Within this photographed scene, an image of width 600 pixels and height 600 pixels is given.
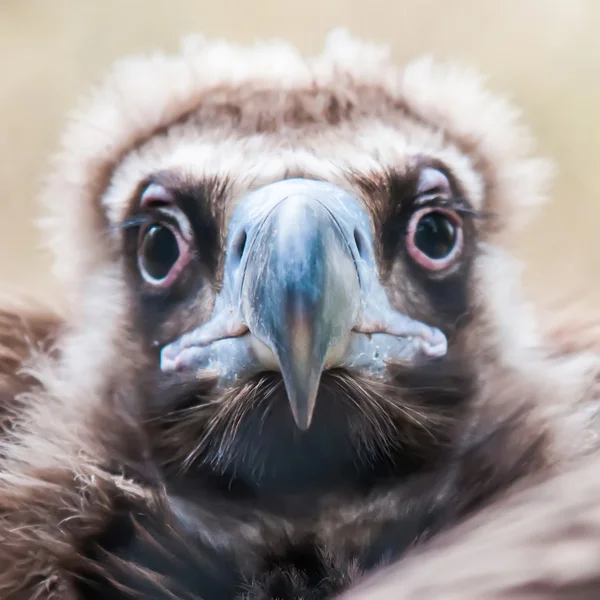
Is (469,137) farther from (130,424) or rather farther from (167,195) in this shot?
(130,424)

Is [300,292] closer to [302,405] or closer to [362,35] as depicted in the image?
[302,405]

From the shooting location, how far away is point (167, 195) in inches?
28.6

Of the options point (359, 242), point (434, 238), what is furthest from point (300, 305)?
point (434, 238)

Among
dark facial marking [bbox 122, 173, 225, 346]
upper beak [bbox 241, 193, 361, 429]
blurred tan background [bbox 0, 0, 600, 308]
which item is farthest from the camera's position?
blurred tan background [bbox 0, 0, 600, 308]

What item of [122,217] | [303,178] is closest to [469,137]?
[303,178]

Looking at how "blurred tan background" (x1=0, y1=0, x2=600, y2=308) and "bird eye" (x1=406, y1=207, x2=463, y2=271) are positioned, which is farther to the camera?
"blurred tan background" (x1=0, y1=0, x2=600, y2=308)

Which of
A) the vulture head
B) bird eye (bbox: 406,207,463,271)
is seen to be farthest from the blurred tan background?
bird eye (bbox: 406,207,463,271)

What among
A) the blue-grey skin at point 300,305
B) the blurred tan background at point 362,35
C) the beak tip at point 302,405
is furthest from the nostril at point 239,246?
the blurred tan background at point 362,35

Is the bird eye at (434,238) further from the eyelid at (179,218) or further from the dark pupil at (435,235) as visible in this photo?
the eyelid at (179,218)

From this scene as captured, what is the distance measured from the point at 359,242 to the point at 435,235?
0.36 feet

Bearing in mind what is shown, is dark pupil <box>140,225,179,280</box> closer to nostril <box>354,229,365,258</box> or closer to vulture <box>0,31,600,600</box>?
vulture <box>0,31,600,600</box>

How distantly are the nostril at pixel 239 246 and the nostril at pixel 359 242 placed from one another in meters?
0.09

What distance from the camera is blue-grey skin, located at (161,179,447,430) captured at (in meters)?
0.58

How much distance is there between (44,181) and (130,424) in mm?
343
